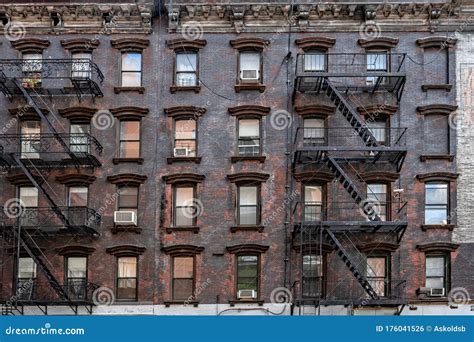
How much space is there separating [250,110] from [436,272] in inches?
377

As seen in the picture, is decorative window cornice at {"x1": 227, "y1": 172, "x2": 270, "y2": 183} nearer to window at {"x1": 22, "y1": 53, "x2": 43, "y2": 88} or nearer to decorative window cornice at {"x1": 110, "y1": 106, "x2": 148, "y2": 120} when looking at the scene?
decorative window cornice at {"x1": 110, "y1": 106, "x2": 148, "y2": 120}

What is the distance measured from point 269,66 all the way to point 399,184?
696 centimetres

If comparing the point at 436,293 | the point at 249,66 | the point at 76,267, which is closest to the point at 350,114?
the point at 249,66

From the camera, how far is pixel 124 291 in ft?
87.8

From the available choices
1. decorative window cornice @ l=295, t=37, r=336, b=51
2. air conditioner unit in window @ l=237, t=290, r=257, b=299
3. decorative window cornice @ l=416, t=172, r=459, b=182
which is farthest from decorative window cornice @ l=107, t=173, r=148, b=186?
decorative window cornice @ l=416, t=172, r=459, b=182

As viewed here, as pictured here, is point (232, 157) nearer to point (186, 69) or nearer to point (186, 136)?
point (186, 136)

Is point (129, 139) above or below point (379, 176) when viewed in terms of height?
above

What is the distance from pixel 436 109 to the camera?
27.0 metres

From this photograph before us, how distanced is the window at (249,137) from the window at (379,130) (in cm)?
441

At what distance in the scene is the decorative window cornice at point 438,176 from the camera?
26625 mm

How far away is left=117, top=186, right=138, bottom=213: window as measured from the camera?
2722cm

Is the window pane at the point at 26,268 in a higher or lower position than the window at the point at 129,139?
lower

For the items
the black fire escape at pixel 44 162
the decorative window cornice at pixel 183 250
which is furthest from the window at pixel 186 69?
the decorative window cornice at pixel 183 250

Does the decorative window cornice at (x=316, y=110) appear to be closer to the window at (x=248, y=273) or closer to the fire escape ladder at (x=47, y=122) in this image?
the window at (x=248, y=273)
